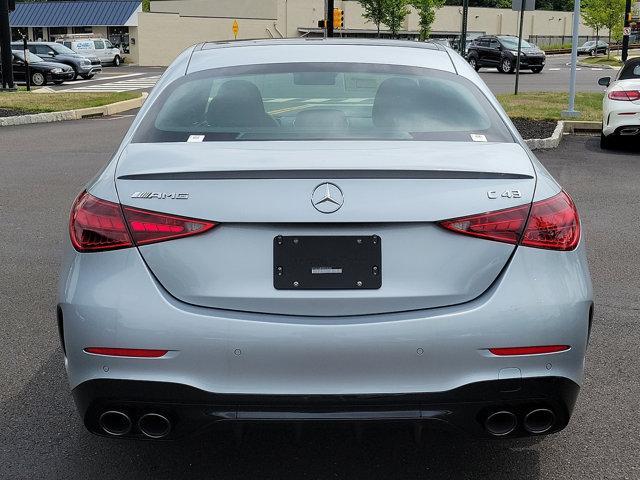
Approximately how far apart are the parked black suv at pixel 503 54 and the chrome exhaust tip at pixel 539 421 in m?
38.9

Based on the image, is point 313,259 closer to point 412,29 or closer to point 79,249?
point 79,249

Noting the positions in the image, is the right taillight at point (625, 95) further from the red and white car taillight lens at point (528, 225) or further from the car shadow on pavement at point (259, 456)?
the red and white car taillight lens at point (528, 225)

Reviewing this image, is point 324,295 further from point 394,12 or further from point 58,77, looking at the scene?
point 394,12

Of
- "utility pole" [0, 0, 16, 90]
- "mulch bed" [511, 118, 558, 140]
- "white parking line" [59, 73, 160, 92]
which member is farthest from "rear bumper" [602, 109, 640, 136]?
"white parking line" [59, 73, 160, 92]

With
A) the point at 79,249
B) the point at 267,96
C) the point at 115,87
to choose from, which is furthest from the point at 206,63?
the point at 115,87

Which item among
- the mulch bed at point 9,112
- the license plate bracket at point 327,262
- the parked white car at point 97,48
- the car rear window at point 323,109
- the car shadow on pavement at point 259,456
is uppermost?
the car rear window at point 323,109

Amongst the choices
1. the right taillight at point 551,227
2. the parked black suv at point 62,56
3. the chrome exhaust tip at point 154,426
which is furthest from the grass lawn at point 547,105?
the parked black suv at point 62,56

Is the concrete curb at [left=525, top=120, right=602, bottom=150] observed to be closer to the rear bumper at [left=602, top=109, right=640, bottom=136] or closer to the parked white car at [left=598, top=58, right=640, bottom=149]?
the parked white car at [left=598, top=58, right=640, bottom=149]

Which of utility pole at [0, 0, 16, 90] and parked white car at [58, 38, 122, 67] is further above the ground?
utility pole at [0, 0, 16, 90]

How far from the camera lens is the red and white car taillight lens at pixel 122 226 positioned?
2805mm

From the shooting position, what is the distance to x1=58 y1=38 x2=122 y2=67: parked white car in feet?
174

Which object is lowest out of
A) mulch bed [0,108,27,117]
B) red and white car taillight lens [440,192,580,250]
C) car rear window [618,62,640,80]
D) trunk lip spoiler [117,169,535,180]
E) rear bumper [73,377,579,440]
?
mulch bed [0,108,27,117]

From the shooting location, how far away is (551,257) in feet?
9.46

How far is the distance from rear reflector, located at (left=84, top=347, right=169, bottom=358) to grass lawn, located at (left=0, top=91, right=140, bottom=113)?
18265mm
